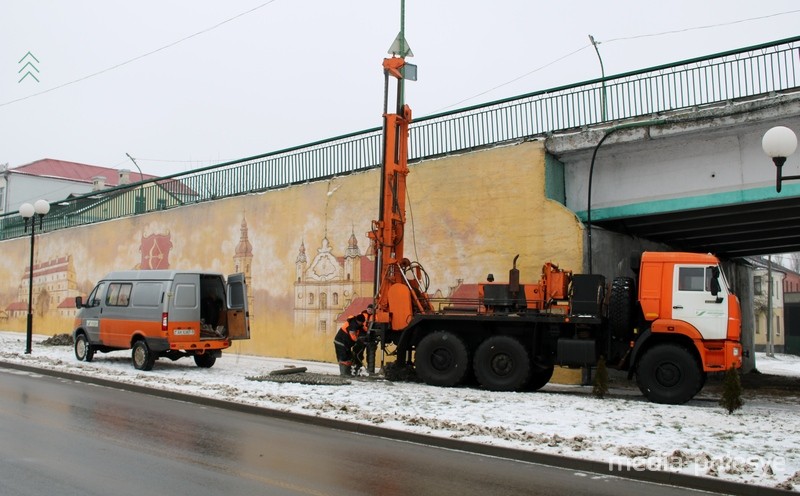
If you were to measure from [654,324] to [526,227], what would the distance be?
4.78 meters

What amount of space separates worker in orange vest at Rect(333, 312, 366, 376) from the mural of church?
4.31m

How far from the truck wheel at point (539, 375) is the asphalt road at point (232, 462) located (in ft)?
17.8

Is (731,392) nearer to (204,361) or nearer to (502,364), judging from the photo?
(502,364)

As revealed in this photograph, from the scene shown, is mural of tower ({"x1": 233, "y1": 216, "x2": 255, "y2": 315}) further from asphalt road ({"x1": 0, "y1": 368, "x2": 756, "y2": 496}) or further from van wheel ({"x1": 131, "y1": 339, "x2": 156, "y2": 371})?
asphalt road ({"x1": 0, "y1": 368, "x2": 756, "y2": 496})

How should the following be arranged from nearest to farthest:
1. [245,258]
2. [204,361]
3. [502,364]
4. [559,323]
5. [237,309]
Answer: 1. [559,323]
2. [502,364]
3. [237,309]
4. [204,361]
5. [245,258]

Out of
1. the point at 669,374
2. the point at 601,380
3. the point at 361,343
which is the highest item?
the point at 361,343

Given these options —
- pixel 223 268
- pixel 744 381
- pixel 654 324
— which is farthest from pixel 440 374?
pixel 223 268

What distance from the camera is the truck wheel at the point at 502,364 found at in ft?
46.6

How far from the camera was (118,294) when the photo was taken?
18.5m

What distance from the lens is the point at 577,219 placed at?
54.8 ft

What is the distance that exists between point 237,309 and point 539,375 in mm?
7801

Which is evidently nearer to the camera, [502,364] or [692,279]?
[692,279]

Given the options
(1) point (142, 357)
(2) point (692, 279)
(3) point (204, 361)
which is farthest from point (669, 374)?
(1) point (142, 357)

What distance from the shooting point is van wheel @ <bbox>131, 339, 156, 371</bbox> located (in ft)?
56.9
